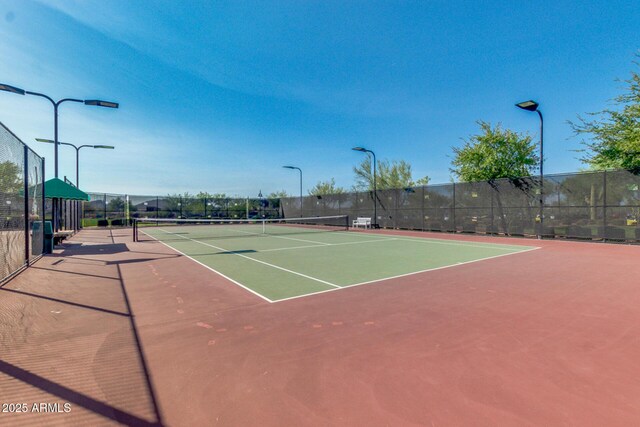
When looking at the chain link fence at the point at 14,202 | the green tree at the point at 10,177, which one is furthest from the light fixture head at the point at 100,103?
the green tree at the point at 10,177

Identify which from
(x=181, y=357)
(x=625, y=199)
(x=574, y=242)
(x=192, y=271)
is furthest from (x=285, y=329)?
(x=625, y=199)

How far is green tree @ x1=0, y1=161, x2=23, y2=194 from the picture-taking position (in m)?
6.31

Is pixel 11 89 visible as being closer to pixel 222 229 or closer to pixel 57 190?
pixel 57 190

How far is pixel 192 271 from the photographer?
7.78 meters

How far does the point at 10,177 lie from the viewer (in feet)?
22.5

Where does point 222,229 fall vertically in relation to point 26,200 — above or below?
below

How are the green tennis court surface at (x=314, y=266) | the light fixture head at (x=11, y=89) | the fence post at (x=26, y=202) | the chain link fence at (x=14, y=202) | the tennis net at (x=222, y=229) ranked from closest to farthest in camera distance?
the chain link fence at (x=14, y=202), the green tennis court surface at (x=314, y=266), the fence post at (x=26, y=202), the light fixture head at (x=11, y=89), the tennis net at (x=222, y=229)

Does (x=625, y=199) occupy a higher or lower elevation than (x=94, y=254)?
higher

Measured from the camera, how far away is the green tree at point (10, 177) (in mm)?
6312

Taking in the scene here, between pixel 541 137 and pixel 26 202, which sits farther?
pixel 541 137

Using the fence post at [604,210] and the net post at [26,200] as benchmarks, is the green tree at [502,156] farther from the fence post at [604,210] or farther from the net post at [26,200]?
the net post at [26,200]

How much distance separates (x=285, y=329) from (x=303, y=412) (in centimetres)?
165

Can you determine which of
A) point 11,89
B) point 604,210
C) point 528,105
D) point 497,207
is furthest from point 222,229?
point 604,210

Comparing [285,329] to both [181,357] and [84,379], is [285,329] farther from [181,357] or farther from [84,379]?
[84,379]
